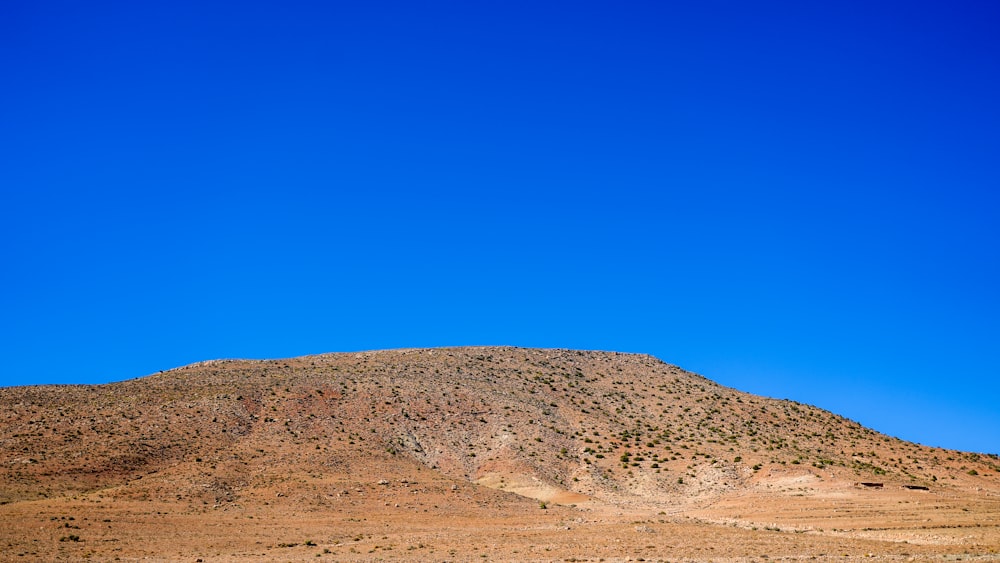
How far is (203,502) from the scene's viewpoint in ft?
172

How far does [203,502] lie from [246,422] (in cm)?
1501

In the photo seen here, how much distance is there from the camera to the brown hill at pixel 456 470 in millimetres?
42219

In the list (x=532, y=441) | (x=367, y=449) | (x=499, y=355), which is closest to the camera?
(x=367, y=449)

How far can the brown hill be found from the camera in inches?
1662

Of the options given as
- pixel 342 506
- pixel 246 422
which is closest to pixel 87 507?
pixel 342 506

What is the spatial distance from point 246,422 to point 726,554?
41656 millimetres

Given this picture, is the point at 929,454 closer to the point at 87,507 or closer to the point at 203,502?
the point at 203,502

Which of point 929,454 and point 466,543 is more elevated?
point 929,454

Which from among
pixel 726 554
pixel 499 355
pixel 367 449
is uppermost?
pixel 499 355

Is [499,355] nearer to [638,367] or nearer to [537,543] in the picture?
[638,367]

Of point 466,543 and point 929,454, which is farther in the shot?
point 929,454

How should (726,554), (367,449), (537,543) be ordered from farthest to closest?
1. (367,449)
2. (537,543)
3. (726,554)

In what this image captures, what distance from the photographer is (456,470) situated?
64625 mm

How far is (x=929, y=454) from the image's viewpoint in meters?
72.8
